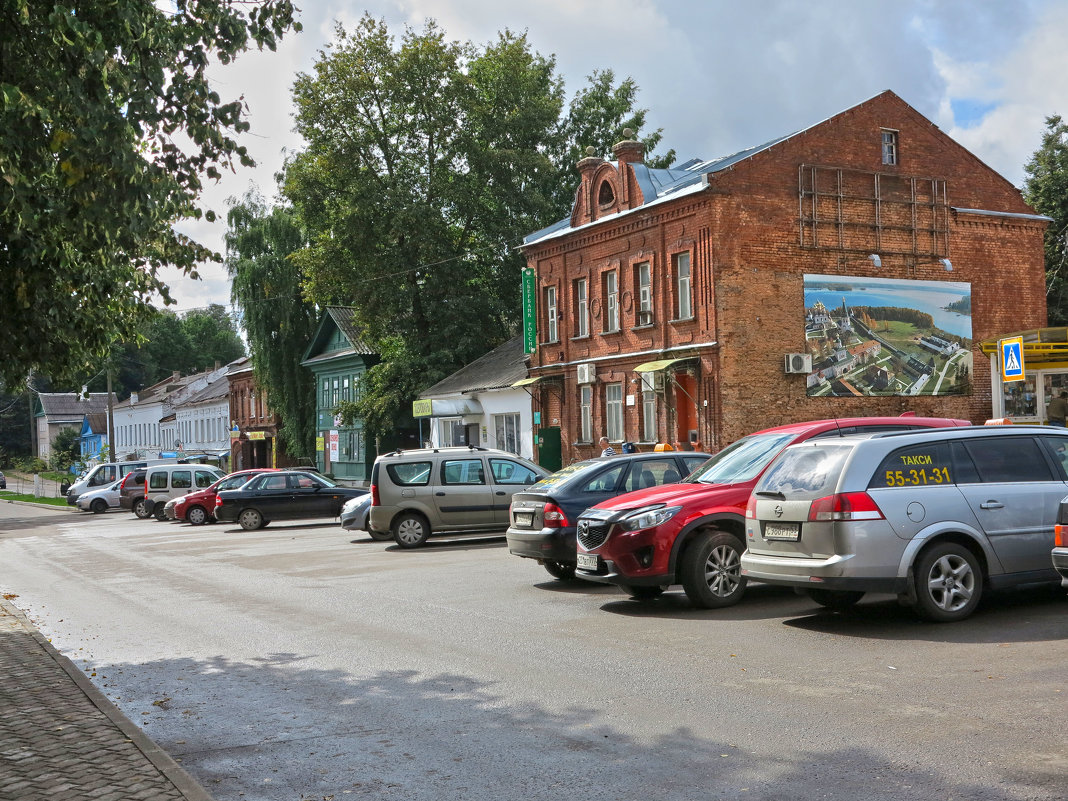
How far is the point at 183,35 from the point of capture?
868 centimetres

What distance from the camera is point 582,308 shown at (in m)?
35.8

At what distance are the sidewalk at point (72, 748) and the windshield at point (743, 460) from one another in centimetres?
652

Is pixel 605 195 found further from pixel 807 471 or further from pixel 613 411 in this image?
pixel 807 471

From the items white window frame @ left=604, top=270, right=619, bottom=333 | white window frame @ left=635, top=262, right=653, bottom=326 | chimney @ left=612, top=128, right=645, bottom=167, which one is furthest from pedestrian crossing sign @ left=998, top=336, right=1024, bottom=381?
chimney @ left=612, top=128, right=645, bottom=167

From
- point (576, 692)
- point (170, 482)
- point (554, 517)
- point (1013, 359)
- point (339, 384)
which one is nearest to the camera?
point (576, 692)

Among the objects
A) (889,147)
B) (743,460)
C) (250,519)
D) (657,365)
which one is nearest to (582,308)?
(657,365)

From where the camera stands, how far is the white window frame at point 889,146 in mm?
31859

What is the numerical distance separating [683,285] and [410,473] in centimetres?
1294

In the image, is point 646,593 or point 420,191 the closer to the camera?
point 646,593

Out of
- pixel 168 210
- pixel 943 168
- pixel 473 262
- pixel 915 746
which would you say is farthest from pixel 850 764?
pixel 473 262

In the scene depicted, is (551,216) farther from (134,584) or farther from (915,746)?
(915,746)

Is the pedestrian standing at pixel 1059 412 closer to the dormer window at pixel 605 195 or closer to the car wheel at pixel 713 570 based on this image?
the dormer window at pixel 605 195

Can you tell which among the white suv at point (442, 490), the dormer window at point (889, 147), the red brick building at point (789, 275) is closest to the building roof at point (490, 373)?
the red brick building at point (789, 275)

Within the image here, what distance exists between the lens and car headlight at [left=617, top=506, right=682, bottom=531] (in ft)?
36.2
